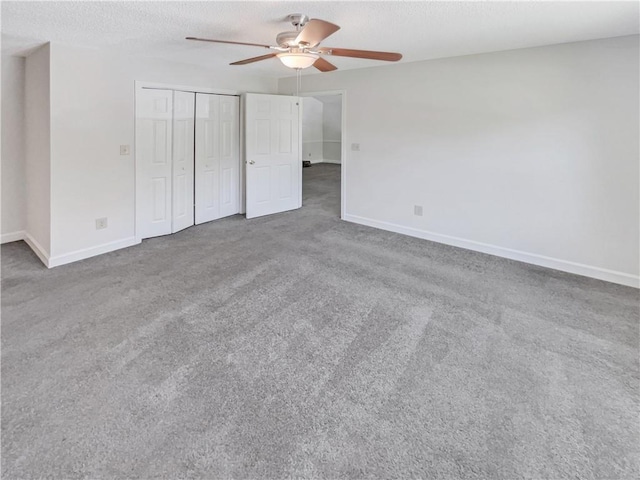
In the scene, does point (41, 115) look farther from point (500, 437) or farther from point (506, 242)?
point (506, 242)

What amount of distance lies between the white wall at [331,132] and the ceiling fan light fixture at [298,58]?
9.91 m

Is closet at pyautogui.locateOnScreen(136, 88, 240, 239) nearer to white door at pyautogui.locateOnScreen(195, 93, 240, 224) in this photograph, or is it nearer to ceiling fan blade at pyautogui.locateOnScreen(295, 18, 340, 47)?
white door at pyautogui.locateOnScreen(195, 93, 240, 224)

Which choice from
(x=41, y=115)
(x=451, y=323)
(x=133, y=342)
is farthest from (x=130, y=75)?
(x=451, y=323)

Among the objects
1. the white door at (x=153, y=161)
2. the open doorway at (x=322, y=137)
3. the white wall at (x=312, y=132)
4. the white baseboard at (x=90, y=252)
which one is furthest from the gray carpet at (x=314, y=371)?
the white wall at (x=312, y=132)

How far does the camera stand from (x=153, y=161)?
14.6ft

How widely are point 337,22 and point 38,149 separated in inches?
132

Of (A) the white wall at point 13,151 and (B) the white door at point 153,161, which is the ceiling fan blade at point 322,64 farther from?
(A) the white wall at point 13,151

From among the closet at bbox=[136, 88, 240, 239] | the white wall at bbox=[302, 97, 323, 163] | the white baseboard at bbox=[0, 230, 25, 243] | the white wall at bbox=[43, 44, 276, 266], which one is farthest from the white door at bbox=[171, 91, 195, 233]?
the white wall at bbox=[302, 97, 323, 163]

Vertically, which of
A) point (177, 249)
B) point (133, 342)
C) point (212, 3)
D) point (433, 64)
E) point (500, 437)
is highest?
point (433, 64)

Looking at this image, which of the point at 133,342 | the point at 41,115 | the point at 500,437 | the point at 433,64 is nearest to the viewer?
the point at 500,437

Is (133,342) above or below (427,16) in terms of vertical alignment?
below

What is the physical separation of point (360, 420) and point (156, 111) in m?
4.20

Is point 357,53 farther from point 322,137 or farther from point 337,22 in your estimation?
point 322,137

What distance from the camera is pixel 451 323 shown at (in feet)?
8.89
